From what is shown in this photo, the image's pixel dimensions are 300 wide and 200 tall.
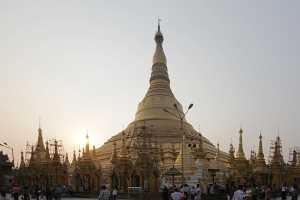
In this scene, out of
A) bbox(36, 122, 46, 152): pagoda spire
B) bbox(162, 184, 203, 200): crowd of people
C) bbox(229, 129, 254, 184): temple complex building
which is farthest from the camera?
bbox(36, 122, 46, 152): pagoda spire

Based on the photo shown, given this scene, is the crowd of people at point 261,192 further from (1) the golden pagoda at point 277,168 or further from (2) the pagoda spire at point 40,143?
(2) the pagoda spire at point 40,143

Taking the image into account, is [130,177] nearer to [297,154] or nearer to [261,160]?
[261,160]

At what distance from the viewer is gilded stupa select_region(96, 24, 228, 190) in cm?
5150

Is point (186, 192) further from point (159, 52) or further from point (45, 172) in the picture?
point (159, 52)

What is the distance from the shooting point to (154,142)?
6128 centimetres

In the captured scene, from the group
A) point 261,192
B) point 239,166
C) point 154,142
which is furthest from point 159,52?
point 261,192

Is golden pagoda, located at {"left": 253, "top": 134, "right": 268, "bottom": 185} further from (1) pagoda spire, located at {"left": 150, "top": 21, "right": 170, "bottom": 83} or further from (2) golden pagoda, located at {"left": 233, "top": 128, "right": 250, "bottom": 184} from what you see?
(1) pagoda spire, located at {"left": 150, "top": 21, "right": 170, "bottom": 83}

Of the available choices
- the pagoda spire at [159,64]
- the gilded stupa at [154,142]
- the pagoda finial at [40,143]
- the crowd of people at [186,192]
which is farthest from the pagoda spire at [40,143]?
the crowd of people at [186,192]

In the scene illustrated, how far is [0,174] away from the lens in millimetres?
39250

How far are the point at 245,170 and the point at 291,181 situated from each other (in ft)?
23.5

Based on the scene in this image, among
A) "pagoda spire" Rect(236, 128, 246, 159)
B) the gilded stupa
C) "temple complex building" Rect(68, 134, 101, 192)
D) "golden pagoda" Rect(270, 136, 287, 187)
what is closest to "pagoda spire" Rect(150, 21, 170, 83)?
the gilded stupa

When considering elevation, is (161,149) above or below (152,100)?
below

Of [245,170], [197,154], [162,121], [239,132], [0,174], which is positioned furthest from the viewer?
[162,121]

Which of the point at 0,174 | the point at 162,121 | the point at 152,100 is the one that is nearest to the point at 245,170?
the point at 162,121
